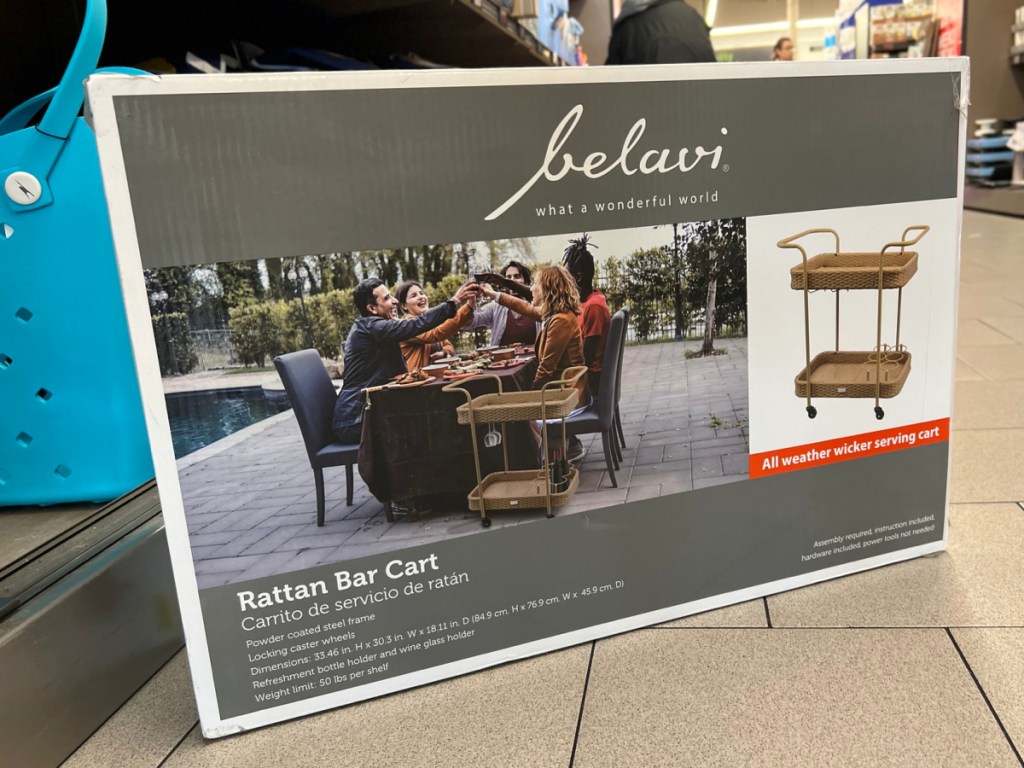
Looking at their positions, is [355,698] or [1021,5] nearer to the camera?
[355,698]

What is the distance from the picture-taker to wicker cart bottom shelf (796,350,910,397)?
0.92 meters

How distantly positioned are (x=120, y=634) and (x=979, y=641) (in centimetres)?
95

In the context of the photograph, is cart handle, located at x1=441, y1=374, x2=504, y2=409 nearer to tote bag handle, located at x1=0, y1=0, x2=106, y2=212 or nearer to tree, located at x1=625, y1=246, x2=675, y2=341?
tree, located at x1=625, y1=246, x2=675, y2=341

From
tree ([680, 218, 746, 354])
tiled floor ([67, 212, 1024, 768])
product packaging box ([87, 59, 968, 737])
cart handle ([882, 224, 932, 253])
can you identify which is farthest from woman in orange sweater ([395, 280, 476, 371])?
cart handle ([882, 224, 932, 253])

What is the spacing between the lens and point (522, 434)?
858 mm

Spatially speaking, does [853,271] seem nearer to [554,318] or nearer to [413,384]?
[554,318]

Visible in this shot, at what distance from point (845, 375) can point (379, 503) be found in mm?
564

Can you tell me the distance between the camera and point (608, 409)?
2.86 ft

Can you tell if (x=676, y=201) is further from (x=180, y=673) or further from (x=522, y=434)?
(x=180, y=673)

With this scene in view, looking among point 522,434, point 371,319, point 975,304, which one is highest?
point 371,319

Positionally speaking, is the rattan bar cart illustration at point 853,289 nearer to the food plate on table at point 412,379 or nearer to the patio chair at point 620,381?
the patio chair at point 620,381

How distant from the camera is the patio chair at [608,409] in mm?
852

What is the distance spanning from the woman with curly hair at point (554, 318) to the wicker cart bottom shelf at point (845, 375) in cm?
29

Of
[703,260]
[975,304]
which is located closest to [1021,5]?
[975,304]
